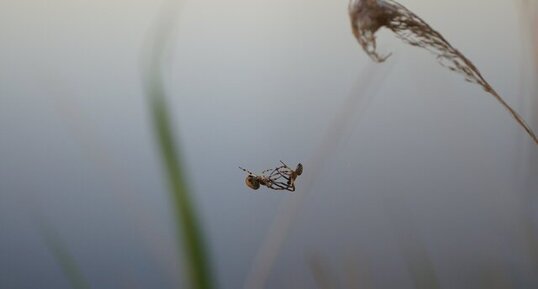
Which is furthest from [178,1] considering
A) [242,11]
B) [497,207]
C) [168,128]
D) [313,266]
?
[168,128]

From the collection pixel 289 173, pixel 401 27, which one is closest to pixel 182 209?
pixel 401 27

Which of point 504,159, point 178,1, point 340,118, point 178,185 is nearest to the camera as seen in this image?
point 178,185

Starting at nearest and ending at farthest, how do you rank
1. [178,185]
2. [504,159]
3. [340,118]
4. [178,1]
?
[178,185]
[504,159]
[178,1]
[340,118]

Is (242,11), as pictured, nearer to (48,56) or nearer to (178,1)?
(178,1)

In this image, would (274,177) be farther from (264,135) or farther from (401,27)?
(401,27)

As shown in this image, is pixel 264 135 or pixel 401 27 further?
pixel 264 135

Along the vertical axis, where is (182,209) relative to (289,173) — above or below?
above

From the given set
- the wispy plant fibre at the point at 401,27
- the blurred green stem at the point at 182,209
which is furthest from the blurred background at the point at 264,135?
the blurred green stem at the point at 182,209
